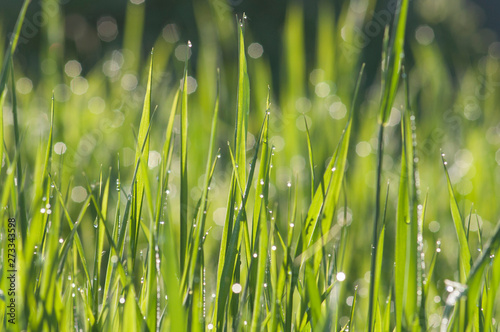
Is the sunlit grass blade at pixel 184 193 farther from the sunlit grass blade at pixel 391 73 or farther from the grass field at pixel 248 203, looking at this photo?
the sunlit grass blade at pixel 391 73

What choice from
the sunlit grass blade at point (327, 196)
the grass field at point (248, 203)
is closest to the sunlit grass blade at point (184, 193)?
the grass field at point (248, 203)

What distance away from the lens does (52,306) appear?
40cm

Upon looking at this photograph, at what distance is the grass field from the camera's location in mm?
406

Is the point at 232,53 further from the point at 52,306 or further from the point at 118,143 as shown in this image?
the point at 52,306

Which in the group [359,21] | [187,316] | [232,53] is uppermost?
[232,53]

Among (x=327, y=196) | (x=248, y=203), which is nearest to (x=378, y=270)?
(x=327, y=196)

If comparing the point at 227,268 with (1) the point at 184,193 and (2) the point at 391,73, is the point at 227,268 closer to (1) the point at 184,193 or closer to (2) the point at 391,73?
(1) the point at 184,193

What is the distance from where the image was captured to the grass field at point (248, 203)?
41 cm

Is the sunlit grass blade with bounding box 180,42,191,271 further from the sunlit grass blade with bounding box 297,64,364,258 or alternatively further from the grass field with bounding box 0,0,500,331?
the sunlit grass blade with bounding box 297,64,364,258

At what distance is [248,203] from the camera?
0.71 metres

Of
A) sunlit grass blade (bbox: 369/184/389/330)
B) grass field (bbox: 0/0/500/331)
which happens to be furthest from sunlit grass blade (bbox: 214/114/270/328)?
sunlit grass blade (bbox: 369/184/389/330)

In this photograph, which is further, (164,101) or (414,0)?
(414,0)

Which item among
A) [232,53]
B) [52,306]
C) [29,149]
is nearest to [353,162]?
[29,149]

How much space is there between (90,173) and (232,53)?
1306mm
